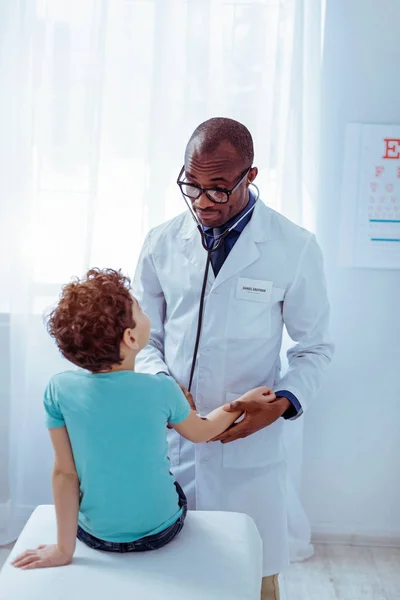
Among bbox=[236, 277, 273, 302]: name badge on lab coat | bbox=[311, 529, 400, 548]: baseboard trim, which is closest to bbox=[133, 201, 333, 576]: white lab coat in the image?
bbox=[236, 277, 273, 302]: name badge on lab coat

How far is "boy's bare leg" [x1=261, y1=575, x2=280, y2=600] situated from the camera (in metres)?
1.73

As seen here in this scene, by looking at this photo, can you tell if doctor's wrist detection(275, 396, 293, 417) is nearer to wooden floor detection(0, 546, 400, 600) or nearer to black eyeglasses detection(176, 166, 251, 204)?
black eyeglasses detection(176, 166, 251, 204)

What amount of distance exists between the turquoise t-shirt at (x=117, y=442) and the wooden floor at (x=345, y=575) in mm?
1212

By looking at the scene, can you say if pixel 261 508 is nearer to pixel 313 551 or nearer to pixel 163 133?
pixel 313 551

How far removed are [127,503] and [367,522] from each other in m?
1.68

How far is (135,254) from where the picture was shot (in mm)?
2502

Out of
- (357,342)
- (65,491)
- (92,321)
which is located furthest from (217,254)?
(357,342)

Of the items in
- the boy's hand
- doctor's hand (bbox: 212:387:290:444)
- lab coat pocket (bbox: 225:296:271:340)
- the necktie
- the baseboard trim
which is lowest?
the baseboard trim

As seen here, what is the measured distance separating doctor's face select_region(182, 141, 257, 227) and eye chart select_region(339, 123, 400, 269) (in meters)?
0.98

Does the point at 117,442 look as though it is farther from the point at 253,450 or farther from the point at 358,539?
the point at 358,539

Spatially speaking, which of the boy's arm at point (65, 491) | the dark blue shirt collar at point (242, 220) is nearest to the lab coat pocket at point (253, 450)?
the dark blue shirt collar at point (242, 220)

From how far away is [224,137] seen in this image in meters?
1.57

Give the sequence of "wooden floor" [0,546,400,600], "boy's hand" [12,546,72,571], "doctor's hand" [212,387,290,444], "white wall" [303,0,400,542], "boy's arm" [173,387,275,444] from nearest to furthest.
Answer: "boy's hand" [12,546,72,571], "boy's arm" [173,387,275,444], "doctor's hand" [212,387,290,444], "wooden floor" [0,546,400,600], "white wall" [303,0,400,542]

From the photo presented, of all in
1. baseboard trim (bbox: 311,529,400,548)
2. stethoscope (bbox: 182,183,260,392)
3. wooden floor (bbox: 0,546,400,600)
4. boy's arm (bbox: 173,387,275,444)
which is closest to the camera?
boy's arm (bbox: 173,387,275,444)
